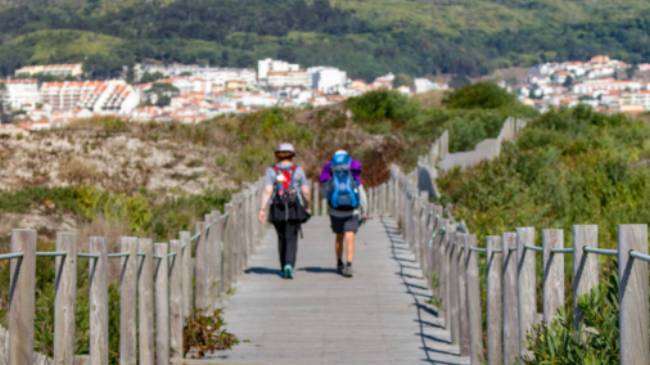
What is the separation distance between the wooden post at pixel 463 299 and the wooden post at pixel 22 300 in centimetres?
510

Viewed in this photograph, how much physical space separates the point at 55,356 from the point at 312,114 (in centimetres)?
4604

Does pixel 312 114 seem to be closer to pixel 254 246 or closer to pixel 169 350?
pixel 254 246

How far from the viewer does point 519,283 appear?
387 inches

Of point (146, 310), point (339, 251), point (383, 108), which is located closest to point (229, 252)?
point (339, 251)

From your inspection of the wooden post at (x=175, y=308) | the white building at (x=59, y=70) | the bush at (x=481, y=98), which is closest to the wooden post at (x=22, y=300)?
the wooden post at (x=175, y=308)

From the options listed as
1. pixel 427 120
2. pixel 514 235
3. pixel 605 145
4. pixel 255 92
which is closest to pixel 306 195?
pixel 514 235

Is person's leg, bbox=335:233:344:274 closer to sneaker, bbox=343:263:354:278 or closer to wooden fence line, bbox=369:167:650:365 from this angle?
sneaker, bbox=343:263:354:278

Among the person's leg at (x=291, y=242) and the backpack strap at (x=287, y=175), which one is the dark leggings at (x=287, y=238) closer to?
the person's leg at (x=291, y=242)

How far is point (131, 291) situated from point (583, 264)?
329 centimetres

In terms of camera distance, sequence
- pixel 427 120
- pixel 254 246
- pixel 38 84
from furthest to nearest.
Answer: pixel 38 84 → pixel 427 120 → pixel 254 246

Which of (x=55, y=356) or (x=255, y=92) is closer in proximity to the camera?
(x=55, y=356)

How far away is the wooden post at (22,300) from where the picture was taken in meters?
7.32

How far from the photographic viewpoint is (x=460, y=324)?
486 inches

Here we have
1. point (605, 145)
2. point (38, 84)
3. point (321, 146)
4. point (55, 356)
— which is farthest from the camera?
point (38, 84)
